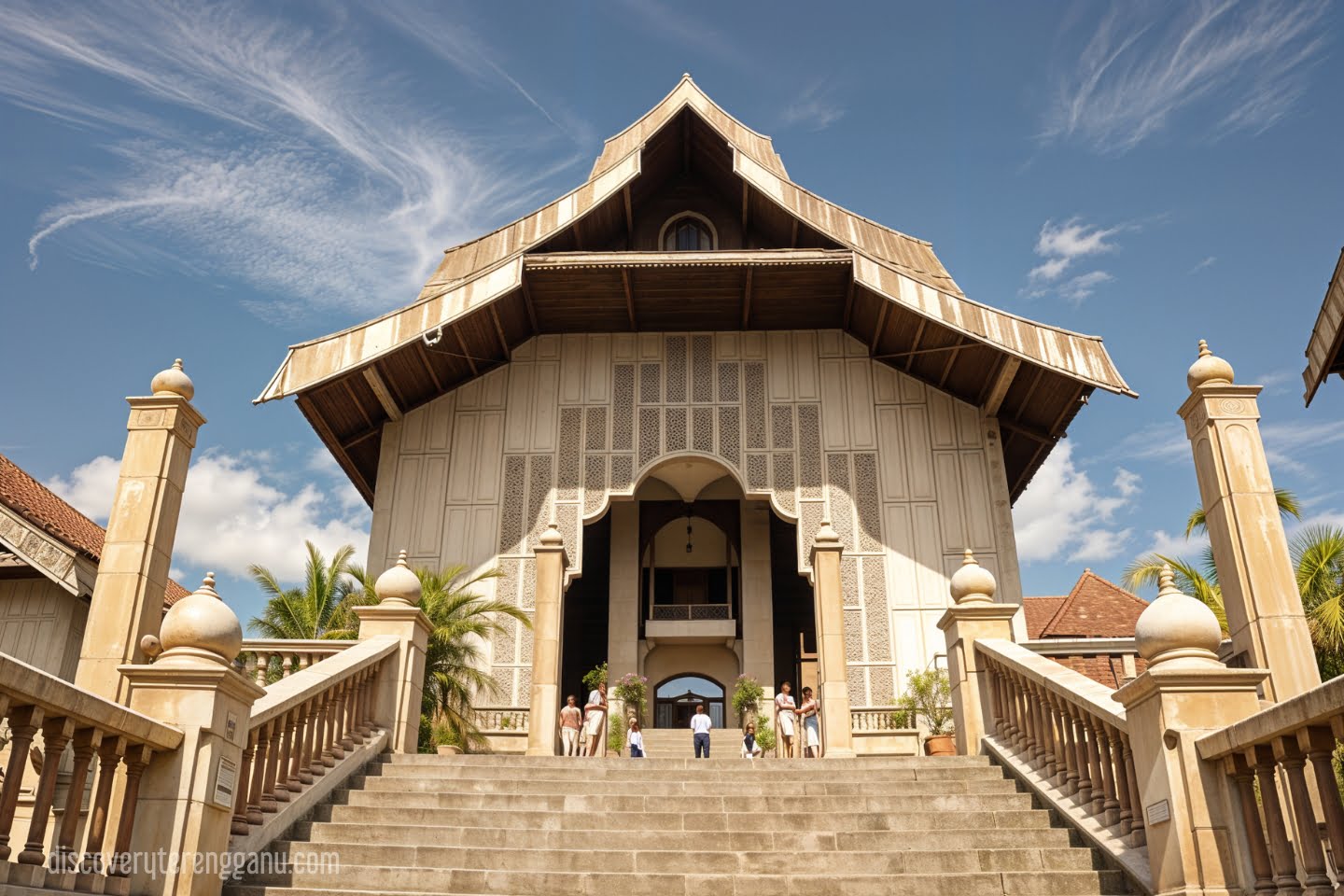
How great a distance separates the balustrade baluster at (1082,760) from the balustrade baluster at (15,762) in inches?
212

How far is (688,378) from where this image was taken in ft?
59.3

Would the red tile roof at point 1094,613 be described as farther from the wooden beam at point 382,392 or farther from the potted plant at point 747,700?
the wooden beam at point 382,392

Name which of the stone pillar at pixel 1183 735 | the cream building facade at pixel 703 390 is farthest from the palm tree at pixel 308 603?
the stone pillar at pixel 1183 735

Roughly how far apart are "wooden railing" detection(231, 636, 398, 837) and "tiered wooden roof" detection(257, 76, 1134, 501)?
799 centimetres

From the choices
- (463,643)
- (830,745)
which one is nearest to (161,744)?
(830,745)

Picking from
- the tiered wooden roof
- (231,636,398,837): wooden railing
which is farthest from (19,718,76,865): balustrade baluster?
the tiered wooden roof

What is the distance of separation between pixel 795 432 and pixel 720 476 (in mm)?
2942

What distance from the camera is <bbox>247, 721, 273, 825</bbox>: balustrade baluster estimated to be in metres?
6.02

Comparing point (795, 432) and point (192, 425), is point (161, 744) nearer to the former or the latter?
point (192, 425)

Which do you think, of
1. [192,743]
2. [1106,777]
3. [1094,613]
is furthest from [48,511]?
[1094,613]

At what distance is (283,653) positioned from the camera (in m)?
9.43

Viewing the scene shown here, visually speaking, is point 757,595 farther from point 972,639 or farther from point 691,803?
point 691,803

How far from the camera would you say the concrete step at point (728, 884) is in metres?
5.58

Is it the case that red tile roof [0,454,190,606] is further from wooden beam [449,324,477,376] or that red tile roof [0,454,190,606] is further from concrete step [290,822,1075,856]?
concrete step [290,822,1075,856]
